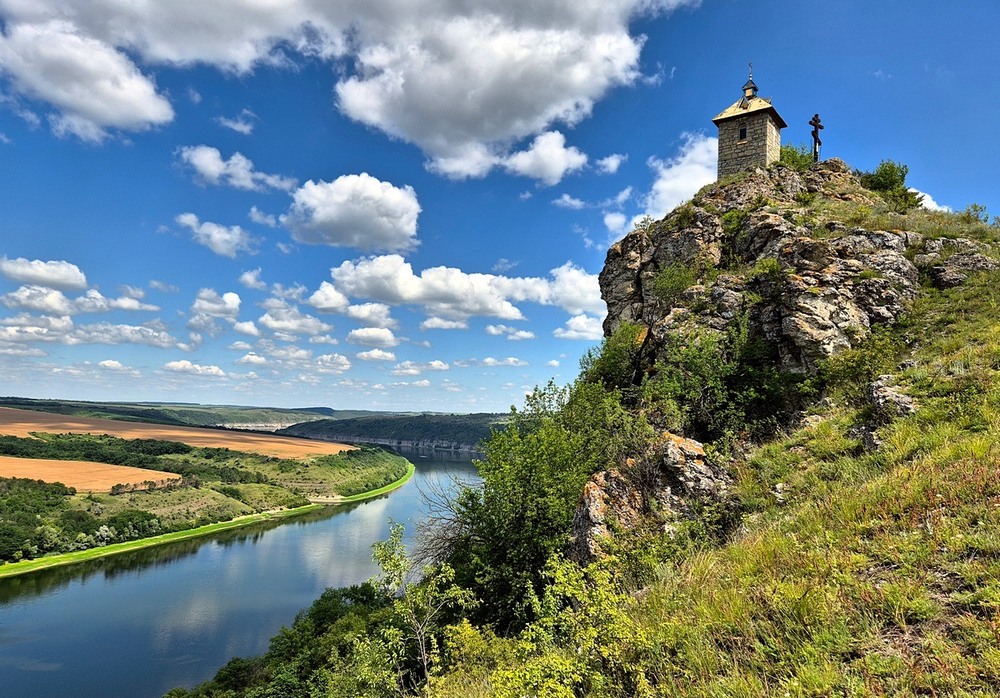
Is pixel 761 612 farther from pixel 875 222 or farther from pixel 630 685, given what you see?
pixel 875 222

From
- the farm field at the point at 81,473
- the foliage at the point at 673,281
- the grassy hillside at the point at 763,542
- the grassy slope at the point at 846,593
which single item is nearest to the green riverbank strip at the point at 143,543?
the farm field at the point at 81,473

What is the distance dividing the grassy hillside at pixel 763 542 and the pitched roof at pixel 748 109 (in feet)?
28.4

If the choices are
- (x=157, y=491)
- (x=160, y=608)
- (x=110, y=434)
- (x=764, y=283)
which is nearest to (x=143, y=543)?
(x=157, y=491)

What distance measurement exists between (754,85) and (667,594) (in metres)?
31.6

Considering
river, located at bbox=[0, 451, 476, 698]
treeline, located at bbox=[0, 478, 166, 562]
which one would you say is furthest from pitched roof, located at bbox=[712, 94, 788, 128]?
treeline, located at bbox=[0, 478, 166, 562]

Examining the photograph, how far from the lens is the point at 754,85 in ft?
91.7

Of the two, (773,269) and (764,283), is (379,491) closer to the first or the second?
(764,283)

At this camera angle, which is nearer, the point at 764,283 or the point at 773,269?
the point at 773,269

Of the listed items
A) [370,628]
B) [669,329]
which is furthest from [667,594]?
[370,628]

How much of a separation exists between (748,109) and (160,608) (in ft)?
205

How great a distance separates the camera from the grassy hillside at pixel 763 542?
4.65 metres

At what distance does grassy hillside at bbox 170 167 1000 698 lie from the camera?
15.3ft

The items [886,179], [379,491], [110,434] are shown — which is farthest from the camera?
[110,434]

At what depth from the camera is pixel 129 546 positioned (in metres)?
61.8
